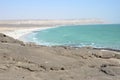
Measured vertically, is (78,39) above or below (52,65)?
below

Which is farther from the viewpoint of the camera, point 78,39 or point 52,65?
point 78,39

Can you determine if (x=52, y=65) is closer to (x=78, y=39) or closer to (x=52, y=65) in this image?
(x=52, y=65)

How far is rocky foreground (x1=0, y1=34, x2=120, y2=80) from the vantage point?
22.3 ft

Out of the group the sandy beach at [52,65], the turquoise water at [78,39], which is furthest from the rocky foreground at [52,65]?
the turquoise water at [78,39]

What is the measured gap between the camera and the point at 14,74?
6859mm

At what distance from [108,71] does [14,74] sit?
7.12ft

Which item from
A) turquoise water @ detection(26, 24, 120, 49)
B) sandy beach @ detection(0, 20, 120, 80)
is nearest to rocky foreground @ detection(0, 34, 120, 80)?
sandy beach @ detection(0, 20, 120, 80)

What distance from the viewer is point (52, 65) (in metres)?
7.14

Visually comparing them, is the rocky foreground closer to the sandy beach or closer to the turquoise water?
the sandy beach

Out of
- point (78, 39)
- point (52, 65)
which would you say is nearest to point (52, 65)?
point (52, 65)

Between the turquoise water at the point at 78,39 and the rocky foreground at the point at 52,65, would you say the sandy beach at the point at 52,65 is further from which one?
the turquoise water at the point at 78,39

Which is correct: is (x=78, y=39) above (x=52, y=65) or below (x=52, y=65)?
below

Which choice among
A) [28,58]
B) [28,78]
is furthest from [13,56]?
[28,78]

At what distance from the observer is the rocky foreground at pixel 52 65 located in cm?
681
